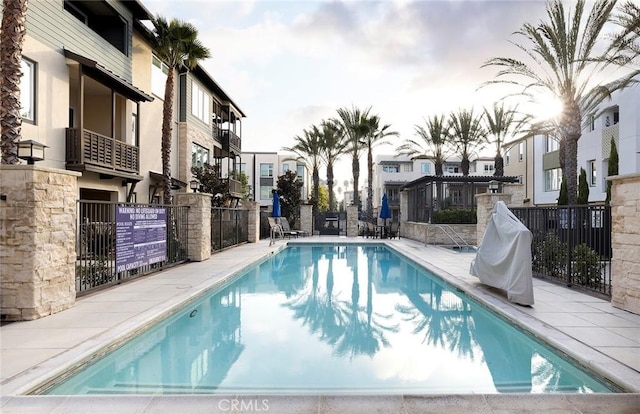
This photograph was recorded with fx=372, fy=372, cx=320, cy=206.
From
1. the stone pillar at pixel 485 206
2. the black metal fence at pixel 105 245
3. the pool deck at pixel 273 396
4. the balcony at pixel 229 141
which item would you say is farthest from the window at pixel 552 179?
the black metal fence at pixel 105 245

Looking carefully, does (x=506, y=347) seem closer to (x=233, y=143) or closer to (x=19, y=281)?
(x=19, y=281)

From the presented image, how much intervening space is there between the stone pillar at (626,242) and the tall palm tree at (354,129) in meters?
19.3

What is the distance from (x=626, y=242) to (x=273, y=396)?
6.20 m

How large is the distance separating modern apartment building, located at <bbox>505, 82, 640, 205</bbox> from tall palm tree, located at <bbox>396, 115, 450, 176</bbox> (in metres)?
4.55

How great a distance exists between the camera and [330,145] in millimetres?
27094

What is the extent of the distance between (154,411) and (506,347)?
4.53 m

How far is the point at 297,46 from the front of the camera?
12680 mm

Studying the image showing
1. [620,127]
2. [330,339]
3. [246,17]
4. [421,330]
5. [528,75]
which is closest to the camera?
[330,339]

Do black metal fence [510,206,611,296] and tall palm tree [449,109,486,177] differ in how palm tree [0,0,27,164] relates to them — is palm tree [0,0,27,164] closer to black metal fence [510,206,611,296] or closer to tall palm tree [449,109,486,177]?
black metal fence [510,206,611,296]

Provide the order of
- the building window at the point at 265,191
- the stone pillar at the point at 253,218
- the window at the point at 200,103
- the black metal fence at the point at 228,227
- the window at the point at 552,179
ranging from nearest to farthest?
1. the black metal fence at the point at 228,227
2. the stone pillar at the point at 253,218
3. the window at the point at 200,103
4. the window at the point at 552,179
5. the building window at the point at 265,191

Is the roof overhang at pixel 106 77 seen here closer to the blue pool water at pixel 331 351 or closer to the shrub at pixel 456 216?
the blue pool water at pixel 331 351

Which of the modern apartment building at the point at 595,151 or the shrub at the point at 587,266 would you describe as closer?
the shrub at the point at 587,266

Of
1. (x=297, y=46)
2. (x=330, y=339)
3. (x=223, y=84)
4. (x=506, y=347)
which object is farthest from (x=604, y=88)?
(x=223, y=84)

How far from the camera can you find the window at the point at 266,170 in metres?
47.1
